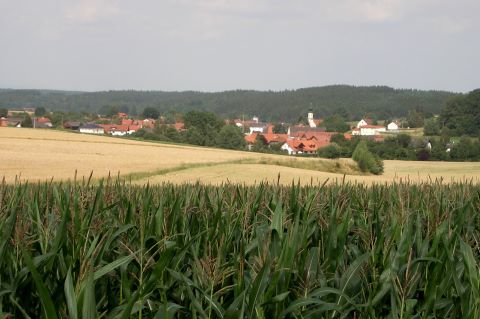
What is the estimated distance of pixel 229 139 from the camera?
6488 centimetres

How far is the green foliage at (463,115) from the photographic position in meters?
76.9

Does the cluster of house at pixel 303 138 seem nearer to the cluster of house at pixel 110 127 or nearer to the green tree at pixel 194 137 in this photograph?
the green tree at pixel 194 137

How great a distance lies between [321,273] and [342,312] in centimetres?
24

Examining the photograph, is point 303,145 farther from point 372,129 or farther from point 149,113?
point 149,113

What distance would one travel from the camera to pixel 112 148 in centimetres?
4072

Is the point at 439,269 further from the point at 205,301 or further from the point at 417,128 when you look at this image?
the point at 417,128

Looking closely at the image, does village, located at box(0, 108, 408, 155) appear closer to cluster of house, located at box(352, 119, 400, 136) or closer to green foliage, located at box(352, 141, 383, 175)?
cluster of house, located at box(352, 119, 400, 136)

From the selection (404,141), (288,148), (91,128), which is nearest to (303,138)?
(288,148)

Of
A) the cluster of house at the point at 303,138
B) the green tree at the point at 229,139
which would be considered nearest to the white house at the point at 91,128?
the cluster of house at the point at 303,138

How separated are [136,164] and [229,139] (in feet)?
110

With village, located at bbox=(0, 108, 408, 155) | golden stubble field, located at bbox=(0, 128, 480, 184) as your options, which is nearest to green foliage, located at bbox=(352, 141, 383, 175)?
golden stubble field, located at bbox=(0, 128, 480, 184)

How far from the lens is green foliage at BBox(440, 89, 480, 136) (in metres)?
76.9

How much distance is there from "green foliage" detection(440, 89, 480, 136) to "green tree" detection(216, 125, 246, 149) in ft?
94.6

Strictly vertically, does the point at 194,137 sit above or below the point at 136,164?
below
